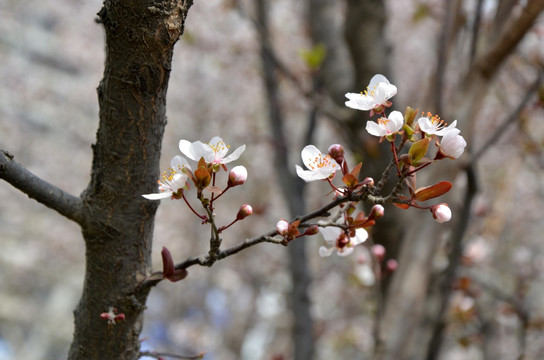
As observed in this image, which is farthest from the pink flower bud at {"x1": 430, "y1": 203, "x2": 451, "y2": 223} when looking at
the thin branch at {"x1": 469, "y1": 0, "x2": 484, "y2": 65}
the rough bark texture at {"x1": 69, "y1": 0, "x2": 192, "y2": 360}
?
the thin branch at {"x1": 469, "y1": 0, "x2": 484, "y2": 65}

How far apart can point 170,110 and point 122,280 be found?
23.9 ft

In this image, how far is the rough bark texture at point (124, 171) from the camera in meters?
0.67

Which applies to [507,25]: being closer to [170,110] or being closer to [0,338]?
[170,110]

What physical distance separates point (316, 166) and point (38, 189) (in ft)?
1.45

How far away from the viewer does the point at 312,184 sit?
6.48 meters

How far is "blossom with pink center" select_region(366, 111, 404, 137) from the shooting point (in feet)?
2.17

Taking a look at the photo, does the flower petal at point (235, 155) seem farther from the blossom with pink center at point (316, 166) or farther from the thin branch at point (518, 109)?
the thin branch at point (518, 109)

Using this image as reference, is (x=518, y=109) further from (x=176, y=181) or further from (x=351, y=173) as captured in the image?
(x=176, y=181)

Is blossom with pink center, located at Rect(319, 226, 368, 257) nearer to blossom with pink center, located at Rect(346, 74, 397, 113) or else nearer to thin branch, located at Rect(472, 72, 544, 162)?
blossom with pink center, located at Rect(346, 74, 397, 113)

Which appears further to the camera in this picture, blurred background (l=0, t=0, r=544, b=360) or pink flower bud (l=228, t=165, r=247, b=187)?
blurred background (l=0, t=0, r=544, b=360)

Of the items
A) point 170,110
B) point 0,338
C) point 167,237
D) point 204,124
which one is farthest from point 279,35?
point 0,338

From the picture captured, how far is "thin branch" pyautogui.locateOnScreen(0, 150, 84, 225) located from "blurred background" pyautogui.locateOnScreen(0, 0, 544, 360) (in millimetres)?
105

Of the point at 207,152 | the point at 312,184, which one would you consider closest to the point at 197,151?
the point at 207,152

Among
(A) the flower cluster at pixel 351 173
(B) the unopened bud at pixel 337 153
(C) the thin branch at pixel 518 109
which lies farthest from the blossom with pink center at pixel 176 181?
(C) the thin branch at pixel 518 109
